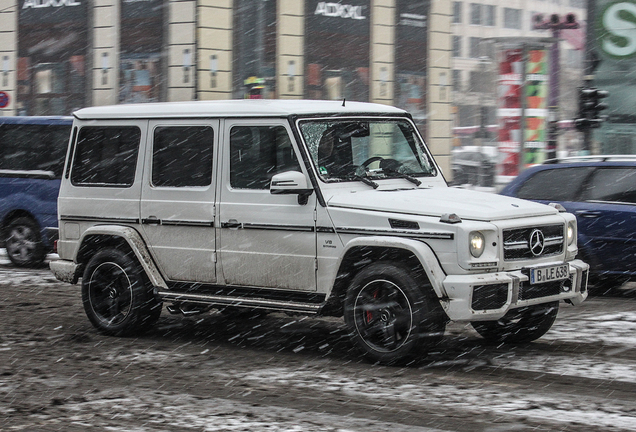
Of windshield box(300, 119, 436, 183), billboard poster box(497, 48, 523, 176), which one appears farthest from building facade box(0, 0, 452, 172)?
windshield box(300, 119, 436, 183)

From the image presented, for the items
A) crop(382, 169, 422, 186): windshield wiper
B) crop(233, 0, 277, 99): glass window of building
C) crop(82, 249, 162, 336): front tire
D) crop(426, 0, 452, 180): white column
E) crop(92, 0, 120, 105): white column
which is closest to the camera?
crop(382, 169, 422, 186): windshield wiper

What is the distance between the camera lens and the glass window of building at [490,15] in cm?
8394

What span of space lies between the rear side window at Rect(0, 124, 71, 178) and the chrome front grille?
27.6ft

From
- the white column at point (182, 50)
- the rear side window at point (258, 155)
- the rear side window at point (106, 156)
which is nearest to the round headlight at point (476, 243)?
the rear side window at point (258, 155)

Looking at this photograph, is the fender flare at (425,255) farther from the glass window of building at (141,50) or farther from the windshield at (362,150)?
the glass window of building at (141,50)

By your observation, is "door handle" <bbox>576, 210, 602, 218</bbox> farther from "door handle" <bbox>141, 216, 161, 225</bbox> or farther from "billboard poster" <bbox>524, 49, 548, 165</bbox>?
"billboard poster" <bbox>524, 49, 548, 165</bbox>

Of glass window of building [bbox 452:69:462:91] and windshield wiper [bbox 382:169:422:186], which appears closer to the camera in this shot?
windshield wiper [bbox 382:169:422:186]

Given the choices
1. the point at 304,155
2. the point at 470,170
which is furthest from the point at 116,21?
the point at 304,155

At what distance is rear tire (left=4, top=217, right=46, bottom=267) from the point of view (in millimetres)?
14633

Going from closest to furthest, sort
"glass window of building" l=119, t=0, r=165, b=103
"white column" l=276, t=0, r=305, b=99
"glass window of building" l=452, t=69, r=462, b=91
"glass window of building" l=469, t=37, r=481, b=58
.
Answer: "glass window of building" l=119, t=0, r=165, b=103 < "white column" l=276, t=0, r=305, b=99 < "glass window of building" l=469, t=37, r=481, b=58 < "glass window of building" l=452, t=69, r=462, b=91

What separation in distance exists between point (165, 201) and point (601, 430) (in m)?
4.26

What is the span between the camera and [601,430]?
557 centimetres

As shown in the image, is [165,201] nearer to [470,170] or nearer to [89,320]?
[89,320]

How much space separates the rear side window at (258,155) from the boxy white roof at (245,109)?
0.45 feet
